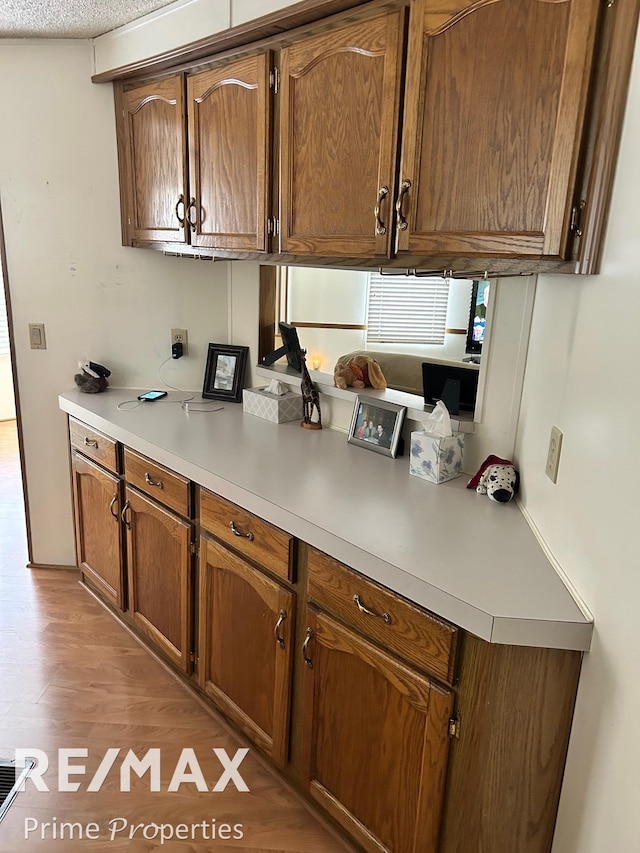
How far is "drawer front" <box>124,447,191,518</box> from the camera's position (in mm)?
2072

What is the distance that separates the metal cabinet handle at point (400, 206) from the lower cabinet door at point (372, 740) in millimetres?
1032

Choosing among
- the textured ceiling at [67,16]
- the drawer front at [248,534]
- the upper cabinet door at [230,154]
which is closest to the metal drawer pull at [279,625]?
the drawer front at [248,534]

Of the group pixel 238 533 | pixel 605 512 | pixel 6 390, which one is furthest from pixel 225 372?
pixel 6 390

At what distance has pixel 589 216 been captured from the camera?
1304 millimetres

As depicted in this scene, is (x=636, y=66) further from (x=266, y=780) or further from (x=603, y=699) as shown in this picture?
(x=266, y=780)

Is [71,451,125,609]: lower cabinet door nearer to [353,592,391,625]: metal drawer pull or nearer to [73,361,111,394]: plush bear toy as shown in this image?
[73,361,111,394]: plush bear toy

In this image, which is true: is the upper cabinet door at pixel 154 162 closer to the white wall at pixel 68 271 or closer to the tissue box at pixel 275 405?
the white wall at pixel 68 271

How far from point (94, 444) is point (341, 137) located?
5.13 ft

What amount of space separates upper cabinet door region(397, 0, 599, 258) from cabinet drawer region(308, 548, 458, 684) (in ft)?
2.74

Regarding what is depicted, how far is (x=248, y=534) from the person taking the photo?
181 centimetres

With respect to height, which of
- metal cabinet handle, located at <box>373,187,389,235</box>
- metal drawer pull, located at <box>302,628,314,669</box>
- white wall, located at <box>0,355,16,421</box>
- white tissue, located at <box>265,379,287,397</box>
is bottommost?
white wall, located at <box>0,355,16,421</box>

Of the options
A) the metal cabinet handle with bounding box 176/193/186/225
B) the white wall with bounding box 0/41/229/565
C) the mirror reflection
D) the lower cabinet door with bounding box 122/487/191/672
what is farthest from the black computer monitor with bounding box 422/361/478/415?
the white wall with bounding box 0/41/229/565

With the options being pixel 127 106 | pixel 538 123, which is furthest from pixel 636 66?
pixel 127 106

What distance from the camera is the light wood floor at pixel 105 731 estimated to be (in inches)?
68.9
